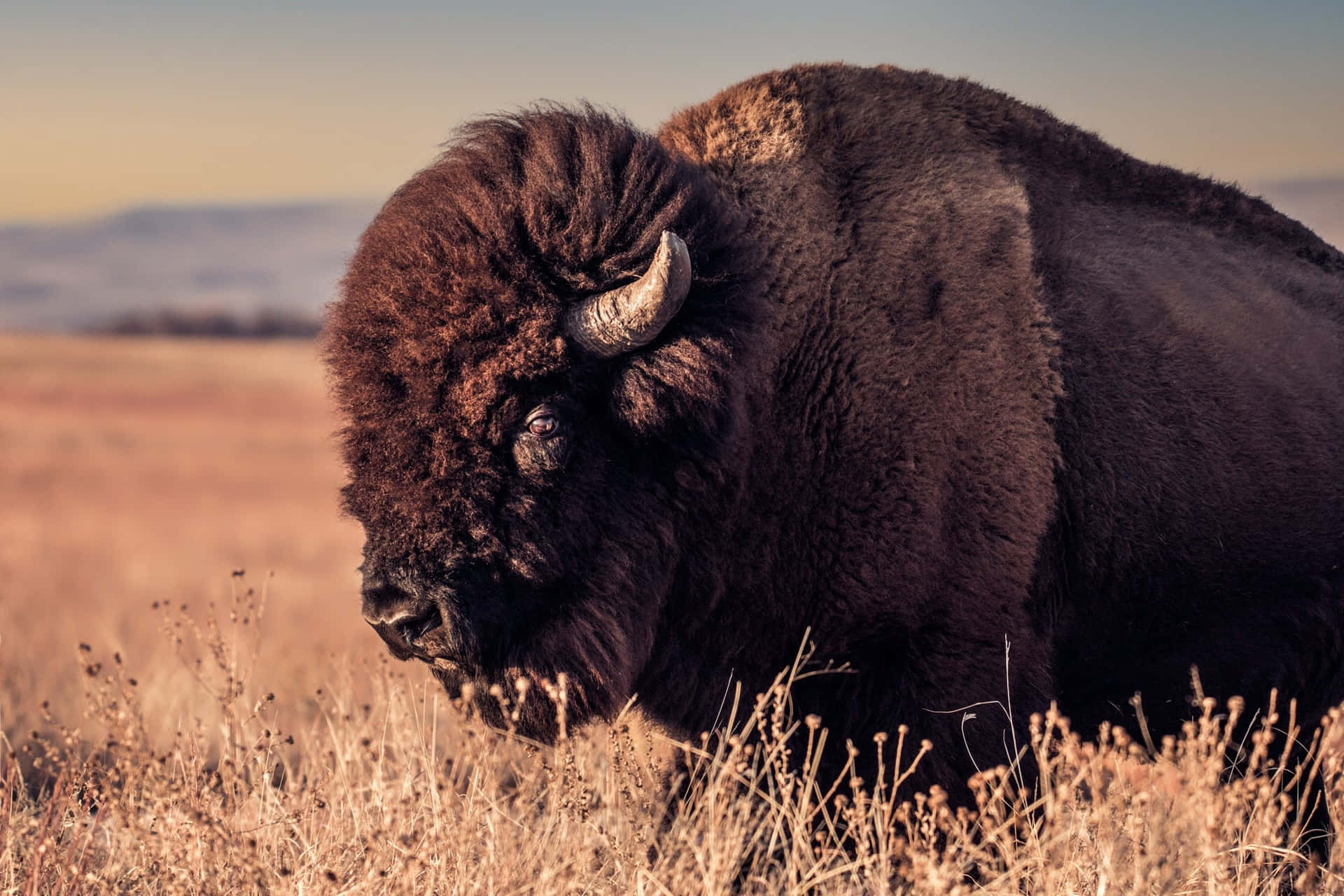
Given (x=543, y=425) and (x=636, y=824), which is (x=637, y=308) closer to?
(x=543, y=425)

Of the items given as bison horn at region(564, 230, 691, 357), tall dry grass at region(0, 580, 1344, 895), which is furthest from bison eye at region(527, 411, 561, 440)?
tall dry grass at region(0, 580, 1344, 895)

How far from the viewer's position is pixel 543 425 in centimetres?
367

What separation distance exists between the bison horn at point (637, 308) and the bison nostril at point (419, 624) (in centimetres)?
93

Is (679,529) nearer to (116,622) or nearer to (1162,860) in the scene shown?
(1162,860)

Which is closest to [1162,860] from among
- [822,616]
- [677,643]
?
[822,616]

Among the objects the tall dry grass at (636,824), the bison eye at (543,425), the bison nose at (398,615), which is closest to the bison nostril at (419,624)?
the bison nose at (398,615)

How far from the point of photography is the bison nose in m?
3.47

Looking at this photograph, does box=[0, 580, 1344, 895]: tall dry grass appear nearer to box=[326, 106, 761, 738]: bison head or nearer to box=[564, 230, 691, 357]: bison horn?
box=[326, 106, 761, 738]: bison head

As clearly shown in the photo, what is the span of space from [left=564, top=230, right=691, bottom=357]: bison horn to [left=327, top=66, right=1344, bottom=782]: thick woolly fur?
0.07 meters

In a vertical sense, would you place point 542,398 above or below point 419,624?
above

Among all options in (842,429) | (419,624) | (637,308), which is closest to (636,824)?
(419,624)

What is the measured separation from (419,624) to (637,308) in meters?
1.13

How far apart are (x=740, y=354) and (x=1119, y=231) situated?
1.97 metres

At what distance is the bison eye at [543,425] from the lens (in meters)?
3.67
